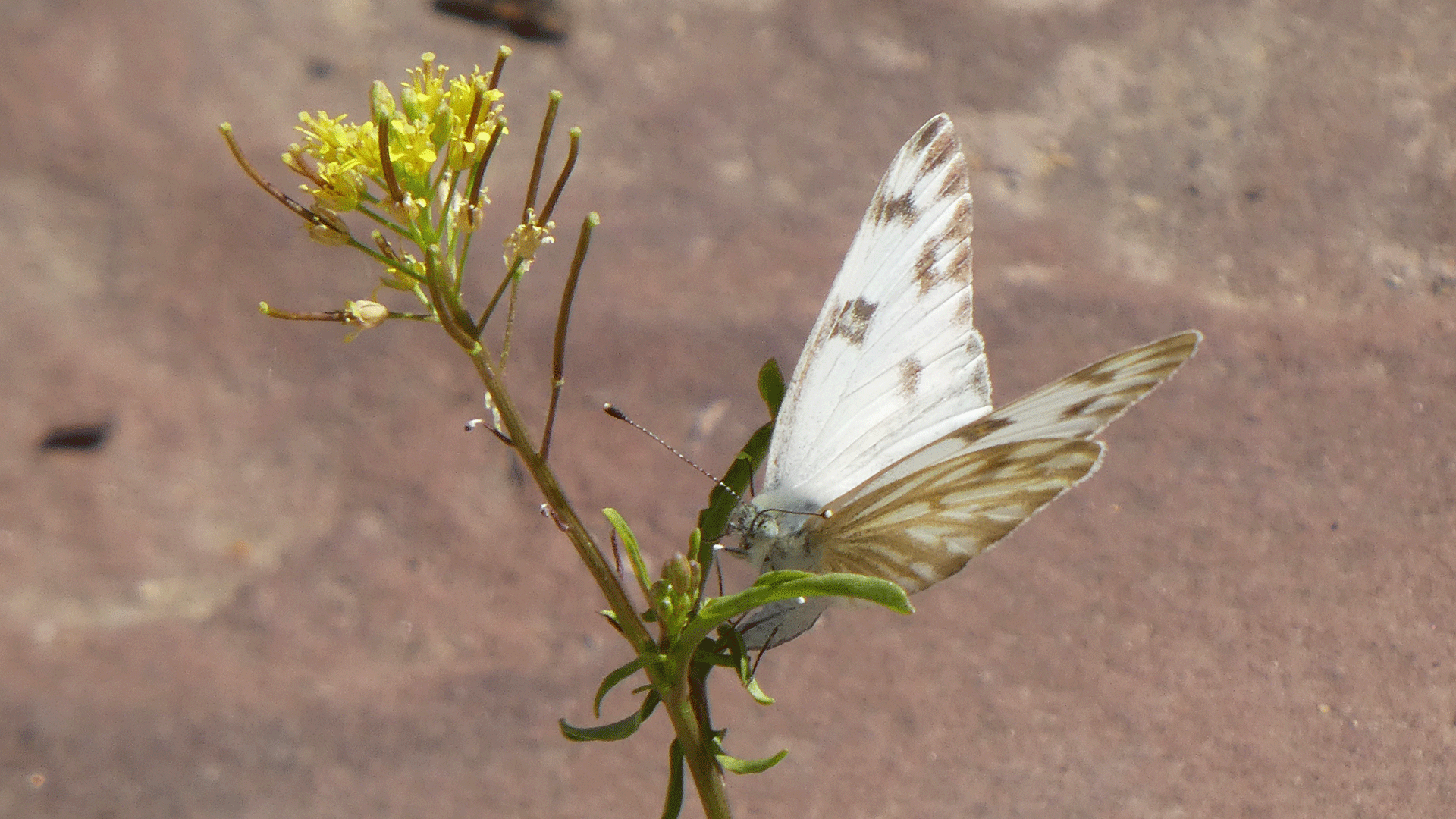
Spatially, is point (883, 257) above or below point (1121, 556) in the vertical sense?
above

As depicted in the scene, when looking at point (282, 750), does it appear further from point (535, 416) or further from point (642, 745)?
point (535, 416)

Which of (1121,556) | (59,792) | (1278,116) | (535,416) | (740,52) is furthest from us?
(740,52)

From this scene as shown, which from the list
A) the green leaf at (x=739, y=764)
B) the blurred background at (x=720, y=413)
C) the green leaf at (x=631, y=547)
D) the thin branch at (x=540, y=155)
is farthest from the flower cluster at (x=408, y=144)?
the blurred background at (x=720, y=413)

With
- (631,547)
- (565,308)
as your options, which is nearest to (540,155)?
(565,308)

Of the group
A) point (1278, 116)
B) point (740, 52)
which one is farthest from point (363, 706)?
point (1278, 116)

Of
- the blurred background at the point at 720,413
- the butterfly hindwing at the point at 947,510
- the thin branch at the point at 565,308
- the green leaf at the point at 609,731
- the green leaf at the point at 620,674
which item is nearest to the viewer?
the thin branch at the point at 565,308

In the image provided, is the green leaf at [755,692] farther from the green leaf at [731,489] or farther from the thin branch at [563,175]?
the thin branch at [563,175]

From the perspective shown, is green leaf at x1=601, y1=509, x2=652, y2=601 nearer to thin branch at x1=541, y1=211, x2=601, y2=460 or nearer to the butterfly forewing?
thin branch at x1=541, y1=211, x2=601, y2=460
